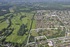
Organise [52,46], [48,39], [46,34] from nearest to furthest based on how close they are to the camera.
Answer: [52,46] → [48,39] → [46,34]

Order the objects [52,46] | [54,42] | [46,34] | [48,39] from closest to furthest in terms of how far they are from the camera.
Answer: [52,46] < [54,42] < [48,39] < [46,34]

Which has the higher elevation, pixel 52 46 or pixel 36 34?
pixel 36 34

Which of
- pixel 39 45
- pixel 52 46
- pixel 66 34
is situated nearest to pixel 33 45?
pixel 39 45

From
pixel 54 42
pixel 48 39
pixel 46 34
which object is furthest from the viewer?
pixel 46 34

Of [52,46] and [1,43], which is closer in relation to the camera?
[52,46]

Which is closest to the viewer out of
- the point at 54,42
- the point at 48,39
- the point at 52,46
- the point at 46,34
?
A: the point at 52,46

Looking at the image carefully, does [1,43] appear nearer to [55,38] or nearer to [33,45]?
[33,45]

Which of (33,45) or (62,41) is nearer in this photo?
(33,45)

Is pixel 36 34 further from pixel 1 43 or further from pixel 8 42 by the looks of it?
pixel 1 43

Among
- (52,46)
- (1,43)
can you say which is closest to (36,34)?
(52,46)
